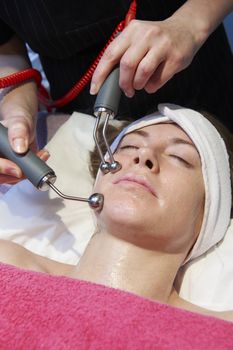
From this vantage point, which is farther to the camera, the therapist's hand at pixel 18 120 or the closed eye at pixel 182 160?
the closed eye at pixel 182 160

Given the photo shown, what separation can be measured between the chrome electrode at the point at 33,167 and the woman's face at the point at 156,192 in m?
0.07

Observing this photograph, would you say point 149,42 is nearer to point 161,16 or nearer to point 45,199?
point 161,16

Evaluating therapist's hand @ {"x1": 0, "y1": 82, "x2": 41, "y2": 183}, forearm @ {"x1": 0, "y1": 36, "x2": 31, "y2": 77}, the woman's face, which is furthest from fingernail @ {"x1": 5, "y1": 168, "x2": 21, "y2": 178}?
forearm @ {"x1": 0, "y1": 36, "x2": 31, "y2": 77}

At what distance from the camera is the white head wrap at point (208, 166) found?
4.29 ft

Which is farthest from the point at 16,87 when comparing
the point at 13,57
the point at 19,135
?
the point at 19,135

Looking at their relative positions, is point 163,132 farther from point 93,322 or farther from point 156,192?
point 93,322

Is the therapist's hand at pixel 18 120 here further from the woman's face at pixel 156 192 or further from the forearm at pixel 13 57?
the woman's face at pixel 156 192

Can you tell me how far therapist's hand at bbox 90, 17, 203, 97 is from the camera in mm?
1077

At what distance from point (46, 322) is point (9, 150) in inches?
16.3

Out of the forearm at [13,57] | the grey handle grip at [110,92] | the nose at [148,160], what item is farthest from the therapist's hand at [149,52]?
the forearm at [13,57]

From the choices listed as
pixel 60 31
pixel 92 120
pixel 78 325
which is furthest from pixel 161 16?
pixel 78 325

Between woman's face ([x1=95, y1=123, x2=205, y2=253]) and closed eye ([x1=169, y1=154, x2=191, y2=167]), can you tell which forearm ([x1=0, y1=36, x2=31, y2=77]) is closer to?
woman's face ([x1=95, y1=123, x2=205, y2=253])

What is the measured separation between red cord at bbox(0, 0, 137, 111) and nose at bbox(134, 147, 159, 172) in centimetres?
36

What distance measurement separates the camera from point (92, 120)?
1.69 m
